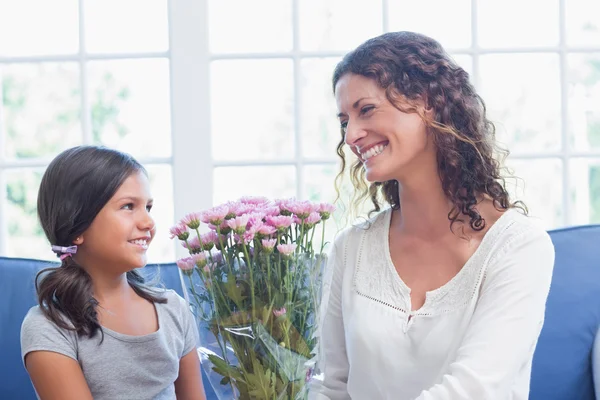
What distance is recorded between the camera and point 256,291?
48.9 inches

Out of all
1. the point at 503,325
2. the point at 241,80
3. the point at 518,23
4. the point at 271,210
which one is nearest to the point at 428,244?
the point at 503,325

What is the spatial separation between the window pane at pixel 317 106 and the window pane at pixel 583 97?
963 millimetres

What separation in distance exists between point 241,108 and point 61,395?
62.2 inches

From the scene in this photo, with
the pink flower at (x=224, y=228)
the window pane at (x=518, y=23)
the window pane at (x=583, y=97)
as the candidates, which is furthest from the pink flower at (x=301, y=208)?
the window pane at (x=583, y=97)

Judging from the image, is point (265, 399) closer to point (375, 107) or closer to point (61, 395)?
point (61, 395)

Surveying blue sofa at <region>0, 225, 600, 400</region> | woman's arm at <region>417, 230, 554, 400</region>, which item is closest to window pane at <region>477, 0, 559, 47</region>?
blue sofa at <region>0, 225, 600, 400</region>

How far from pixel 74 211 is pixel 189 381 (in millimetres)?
553

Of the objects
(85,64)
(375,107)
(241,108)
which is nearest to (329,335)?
(375,107)

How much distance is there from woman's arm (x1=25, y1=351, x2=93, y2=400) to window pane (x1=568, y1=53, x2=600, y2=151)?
216cm

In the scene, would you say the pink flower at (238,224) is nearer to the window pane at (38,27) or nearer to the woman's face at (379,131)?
the woman's face at (379,131)

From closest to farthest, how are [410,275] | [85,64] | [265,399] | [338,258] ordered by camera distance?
[265,399]
[410,275]
[338,258]
[85,64]

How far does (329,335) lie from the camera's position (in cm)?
193

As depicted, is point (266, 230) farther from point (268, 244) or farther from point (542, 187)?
point (542, 187)

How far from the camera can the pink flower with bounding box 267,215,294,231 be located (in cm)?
122
